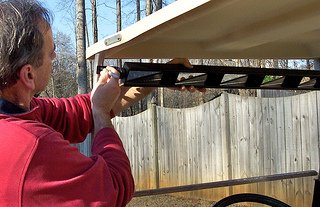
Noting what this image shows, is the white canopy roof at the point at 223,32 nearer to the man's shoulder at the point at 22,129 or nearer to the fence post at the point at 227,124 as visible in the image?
the man's shoulder at the point at 22,129

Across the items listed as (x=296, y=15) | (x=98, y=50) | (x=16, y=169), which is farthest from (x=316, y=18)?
(x=16, y=169)

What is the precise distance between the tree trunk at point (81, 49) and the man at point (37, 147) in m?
7.06

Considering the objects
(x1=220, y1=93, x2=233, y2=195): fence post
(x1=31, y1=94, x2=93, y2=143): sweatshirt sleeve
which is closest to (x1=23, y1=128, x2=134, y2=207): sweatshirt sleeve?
(x1=31, y1=94, x2=93, y2=143): sweatshirt sleeve

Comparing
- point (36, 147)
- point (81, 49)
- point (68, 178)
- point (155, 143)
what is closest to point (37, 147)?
point (36, 147)

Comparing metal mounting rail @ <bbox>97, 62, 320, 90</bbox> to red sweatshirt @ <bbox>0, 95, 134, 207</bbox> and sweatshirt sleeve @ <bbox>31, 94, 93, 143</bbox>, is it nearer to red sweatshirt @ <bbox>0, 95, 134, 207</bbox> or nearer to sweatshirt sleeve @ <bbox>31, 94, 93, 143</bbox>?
sweatshirt sleeve @ <bbox>31, 94, 93, 143</bbox>

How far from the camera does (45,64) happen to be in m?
1.49

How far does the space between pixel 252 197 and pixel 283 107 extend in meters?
4.45

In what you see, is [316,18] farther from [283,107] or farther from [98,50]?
[283,107]

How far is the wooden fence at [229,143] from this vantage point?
667 centimetres

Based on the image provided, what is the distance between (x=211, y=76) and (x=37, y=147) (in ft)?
3.43

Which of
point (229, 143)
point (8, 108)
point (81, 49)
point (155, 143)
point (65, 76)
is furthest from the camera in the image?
point (65, 76)

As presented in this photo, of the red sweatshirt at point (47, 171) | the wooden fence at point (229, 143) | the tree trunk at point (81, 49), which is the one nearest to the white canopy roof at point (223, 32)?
the red sweatshirt at point (47, 171)

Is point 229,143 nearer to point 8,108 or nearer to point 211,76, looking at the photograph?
point 211,76

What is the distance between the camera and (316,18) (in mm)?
2037
